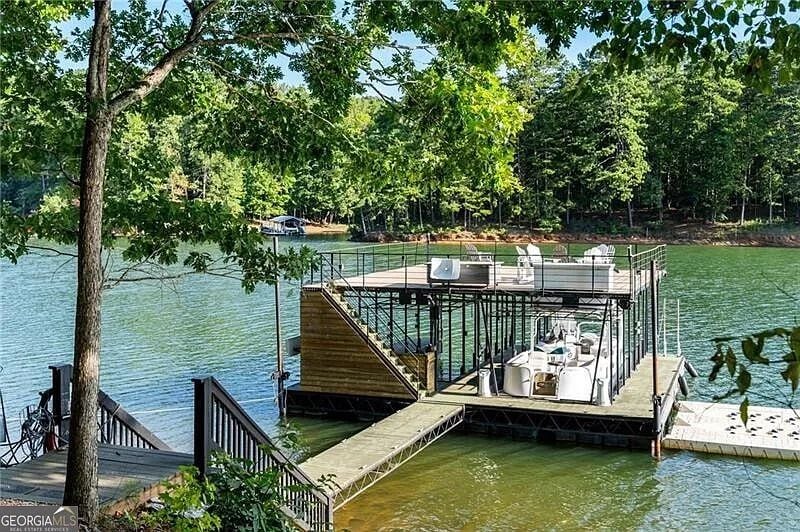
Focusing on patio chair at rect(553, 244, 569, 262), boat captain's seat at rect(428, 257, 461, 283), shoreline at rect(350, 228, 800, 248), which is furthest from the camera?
shoreline at rect(350, 228, 800, 248)

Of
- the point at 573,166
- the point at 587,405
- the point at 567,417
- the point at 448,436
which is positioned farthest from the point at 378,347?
the point at 573,166

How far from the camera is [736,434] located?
15.2 m

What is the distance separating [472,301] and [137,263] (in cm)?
1136

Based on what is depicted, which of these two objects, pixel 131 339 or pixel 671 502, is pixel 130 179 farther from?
pixel 131 339

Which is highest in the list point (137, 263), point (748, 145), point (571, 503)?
point (748, 145)

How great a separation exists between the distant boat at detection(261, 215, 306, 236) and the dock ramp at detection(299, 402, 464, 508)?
6038cm

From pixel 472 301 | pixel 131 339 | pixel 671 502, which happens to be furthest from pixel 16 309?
pixel 671 502

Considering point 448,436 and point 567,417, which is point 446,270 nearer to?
point 448,436

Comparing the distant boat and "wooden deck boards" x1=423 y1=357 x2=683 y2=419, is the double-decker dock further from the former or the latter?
the distant boat

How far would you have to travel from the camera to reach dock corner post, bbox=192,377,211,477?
6023 mm

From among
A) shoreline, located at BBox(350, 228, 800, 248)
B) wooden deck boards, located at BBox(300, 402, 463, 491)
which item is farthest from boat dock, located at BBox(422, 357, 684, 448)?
shoreline, located at BBox(350, 228, 800, 248)

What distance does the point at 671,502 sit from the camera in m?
12.8

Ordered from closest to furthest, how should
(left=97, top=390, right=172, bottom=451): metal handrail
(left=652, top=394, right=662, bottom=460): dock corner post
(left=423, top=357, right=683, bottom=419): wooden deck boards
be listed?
(left=97, top=390, right=172, bottom=451): metal handrail < (left=652, top=394, right=662, bottom=460): dock corner post < (left=423, top=357, right=683, bottom=419): wooden deck boards

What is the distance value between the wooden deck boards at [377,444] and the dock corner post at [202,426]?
4219 mm
